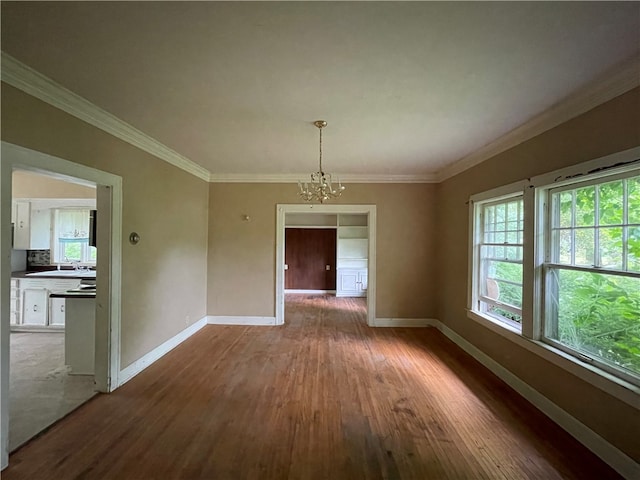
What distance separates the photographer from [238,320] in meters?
5.19

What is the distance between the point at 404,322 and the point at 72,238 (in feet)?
19.6

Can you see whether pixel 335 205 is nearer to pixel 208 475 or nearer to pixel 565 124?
pixel 565 124

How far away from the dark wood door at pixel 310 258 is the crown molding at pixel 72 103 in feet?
17.8

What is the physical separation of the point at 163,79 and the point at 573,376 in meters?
3.72

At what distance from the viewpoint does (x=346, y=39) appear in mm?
1615

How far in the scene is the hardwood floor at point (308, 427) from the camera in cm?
192

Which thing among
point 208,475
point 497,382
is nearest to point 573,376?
point 497,382

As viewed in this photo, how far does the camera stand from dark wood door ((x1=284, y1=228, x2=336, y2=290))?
8859 millimetres

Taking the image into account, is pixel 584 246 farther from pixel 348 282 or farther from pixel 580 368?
pixel 348 282

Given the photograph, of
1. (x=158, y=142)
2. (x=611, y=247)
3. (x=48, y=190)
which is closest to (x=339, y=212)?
(x=158, y=142)

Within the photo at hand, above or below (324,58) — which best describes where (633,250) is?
below

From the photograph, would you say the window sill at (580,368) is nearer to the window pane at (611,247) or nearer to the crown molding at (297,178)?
the window pane at (611,247)

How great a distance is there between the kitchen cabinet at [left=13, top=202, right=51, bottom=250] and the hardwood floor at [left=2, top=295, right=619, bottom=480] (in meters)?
3.53

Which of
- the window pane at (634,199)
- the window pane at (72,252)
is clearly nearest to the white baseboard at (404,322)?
the window pane at (634,199)
